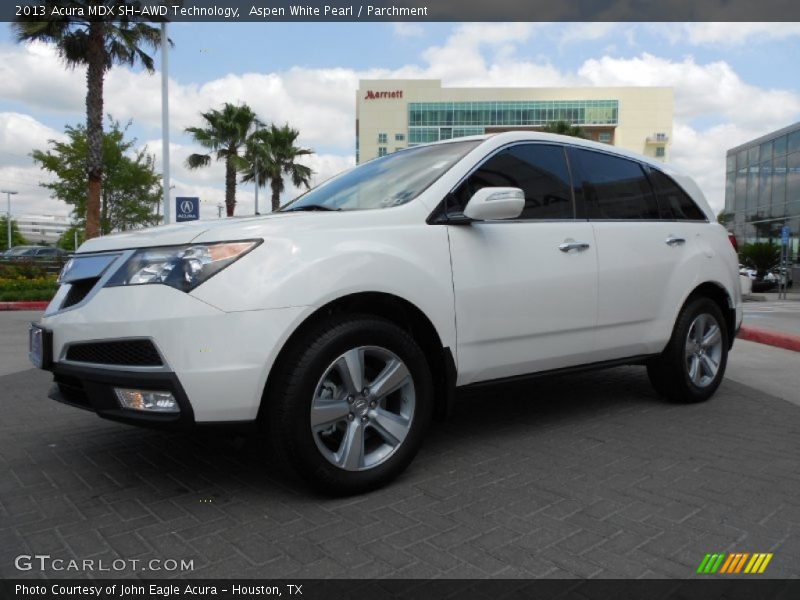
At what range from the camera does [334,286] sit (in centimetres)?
287

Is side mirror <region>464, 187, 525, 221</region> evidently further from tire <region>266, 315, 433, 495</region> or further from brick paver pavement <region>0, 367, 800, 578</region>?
brick paver pavement <region>0, 367, 800, 578</region>

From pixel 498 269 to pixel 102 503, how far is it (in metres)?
2.19

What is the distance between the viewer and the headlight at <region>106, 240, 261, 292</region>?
2.71m

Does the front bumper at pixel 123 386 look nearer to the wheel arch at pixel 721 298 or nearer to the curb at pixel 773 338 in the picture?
the wheel arch at pixel 721 298

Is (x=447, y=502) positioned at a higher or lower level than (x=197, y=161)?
lower

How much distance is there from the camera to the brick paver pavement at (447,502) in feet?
7.90

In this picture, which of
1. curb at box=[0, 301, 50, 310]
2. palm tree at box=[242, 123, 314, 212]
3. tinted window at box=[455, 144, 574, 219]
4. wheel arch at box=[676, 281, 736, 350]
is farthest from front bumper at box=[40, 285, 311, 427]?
palm tree at box=[242, 123, 314, 212]

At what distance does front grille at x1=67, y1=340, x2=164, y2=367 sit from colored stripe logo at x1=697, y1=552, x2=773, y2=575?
2178mm

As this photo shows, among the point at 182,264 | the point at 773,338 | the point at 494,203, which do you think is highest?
Result: the point at 494,203

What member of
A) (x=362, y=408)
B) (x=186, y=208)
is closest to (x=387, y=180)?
(x=362, y=408)

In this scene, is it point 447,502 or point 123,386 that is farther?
point 447,502

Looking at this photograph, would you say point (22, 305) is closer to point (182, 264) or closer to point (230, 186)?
point (182, 264)

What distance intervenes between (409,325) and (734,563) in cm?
170

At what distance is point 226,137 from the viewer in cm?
3228
